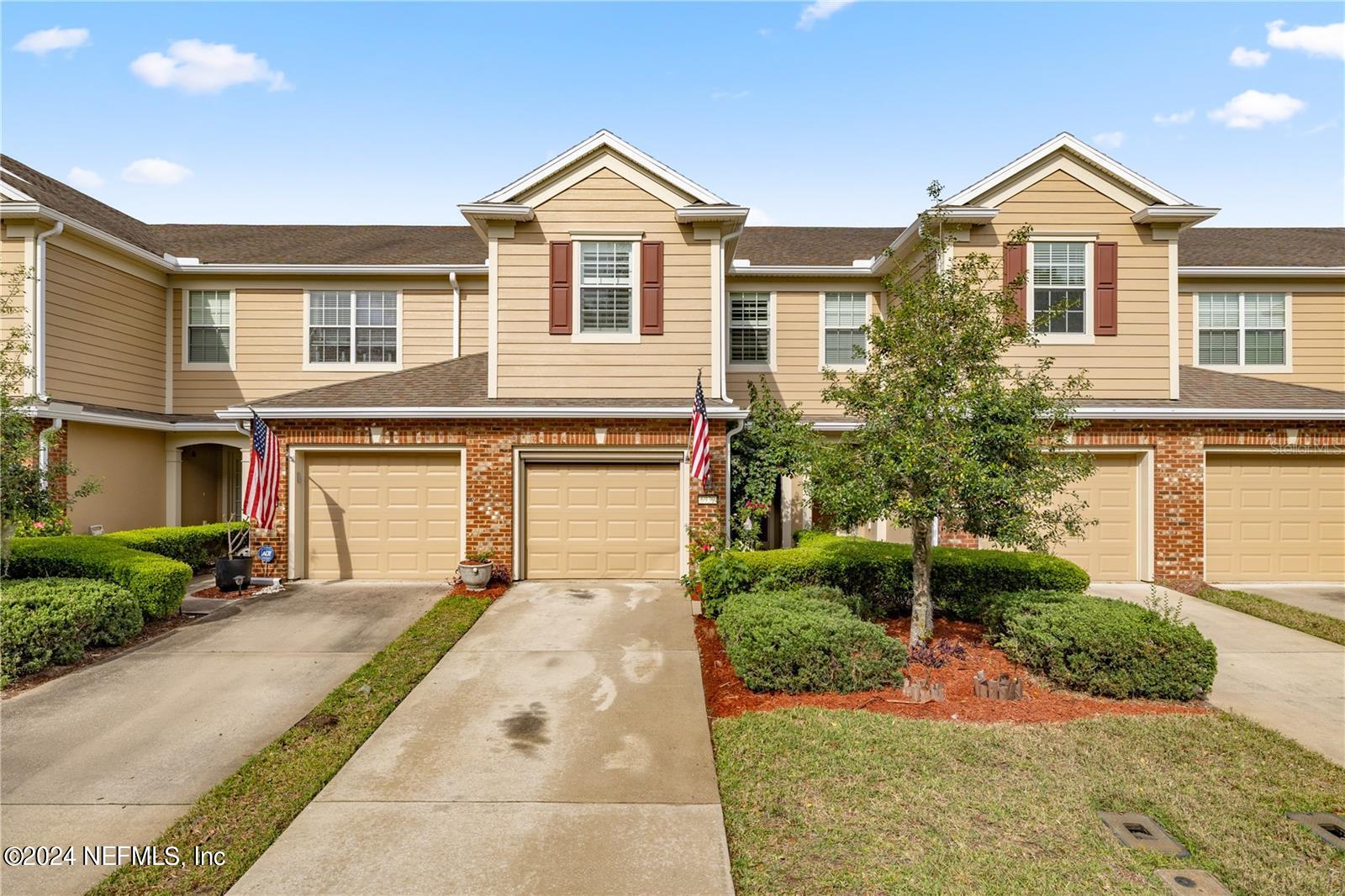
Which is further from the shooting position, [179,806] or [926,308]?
[926,308]

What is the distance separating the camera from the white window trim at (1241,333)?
14.3 m

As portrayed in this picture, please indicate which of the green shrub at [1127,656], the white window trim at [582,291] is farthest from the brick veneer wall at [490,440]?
the green shrub at [1127,656]

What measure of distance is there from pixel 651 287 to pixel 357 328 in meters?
7.31

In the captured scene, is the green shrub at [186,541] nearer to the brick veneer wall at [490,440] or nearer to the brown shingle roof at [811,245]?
the brick veneer wall at [490,440]

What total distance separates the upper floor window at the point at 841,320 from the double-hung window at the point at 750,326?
125cm

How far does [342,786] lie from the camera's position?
193 inches

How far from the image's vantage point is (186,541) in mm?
12484

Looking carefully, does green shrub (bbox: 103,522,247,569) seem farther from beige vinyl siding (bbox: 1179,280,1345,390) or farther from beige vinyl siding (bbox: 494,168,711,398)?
beige vinyl siding (bbox: 1179,280,1345,390)

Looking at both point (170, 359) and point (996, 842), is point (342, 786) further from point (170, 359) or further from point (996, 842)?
point (170, 359)

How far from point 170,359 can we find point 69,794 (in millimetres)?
12611

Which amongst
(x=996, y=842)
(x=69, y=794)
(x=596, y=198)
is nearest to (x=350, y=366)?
(x=596, y=198)

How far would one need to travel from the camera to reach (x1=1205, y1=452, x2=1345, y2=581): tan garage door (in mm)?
12219

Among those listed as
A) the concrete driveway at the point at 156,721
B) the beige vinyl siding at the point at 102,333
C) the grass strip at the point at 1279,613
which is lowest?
the concrete driveway at the point at 156,721

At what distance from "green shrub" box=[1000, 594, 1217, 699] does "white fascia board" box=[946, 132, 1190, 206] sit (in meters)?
8.38
